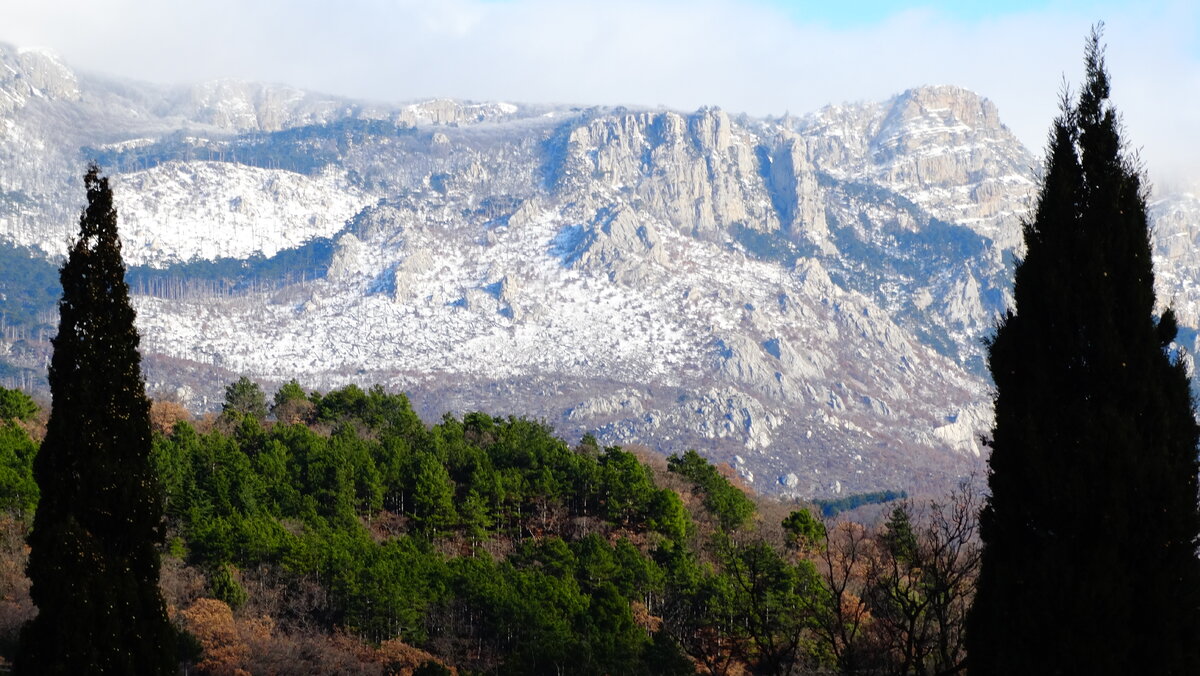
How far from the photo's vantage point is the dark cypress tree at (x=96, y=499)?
19656mm

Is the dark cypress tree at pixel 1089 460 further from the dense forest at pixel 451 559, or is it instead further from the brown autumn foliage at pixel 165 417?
the brown autumn foliage at pixel 165 417

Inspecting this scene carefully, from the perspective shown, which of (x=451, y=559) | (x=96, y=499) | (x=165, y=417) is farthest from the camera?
(x=165, y=417)

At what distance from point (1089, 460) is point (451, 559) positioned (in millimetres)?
54078

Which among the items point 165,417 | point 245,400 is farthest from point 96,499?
point 245,400

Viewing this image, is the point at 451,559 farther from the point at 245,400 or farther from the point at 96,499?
the point at 96,499

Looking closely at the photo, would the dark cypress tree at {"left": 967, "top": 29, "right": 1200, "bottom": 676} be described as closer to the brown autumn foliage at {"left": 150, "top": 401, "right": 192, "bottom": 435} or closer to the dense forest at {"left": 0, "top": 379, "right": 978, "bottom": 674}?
the dense forest at {"left": 0, "top": 379, "right": 978, "bottom": 674}

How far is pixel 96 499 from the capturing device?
20.4 m

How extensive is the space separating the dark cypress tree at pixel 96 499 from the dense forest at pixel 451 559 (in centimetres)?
2301

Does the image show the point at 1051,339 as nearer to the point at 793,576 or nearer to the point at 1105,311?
the point at 1105,311

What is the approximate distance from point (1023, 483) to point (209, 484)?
193 feet

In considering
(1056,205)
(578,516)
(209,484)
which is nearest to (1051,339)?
(1056,205)

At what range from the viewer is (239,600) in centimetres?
5538

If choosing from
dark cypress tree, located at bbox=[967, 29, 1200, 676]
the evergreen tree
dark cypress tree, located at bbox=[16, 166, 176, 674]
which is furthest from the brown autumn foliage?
dark cypress tree, located at bbox=[967, 29, 1200, 676]

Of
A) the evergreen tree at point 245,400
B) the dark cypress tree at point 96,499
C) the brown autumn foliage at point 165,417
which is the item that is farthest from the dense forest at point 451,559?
the dark cypress tree at point 96,499
